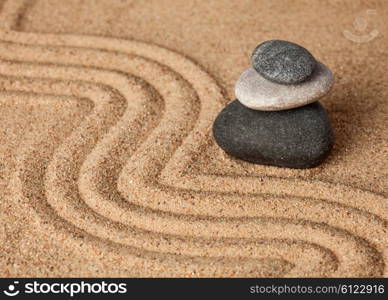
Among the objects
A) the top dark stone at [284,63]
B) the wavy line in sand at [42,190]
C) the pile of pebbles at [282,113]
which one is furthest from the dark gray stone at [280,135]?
the wavy line in sand at [42,190]

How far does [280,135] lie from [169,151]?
0.45 m

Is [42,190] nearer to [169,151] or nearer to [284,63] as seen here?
[169,151]

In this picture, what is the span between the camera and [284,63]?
2.42 metres

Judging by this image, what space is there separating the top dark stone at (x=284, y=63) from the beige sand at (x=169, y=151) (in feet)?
1.12

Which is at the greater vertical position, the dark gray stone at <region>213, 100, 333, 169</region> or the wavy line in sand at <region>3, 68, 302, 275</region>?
the dark gray stone at <region>213, 100, 333, 169</region>

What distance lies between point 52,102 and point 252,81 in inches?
34.9

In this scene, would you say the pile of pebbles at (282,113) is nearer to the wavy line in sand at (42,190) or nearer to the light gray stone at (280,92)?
the light gray stone at (280,92)

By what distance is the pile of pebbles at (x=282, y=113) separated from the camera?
7.94ft

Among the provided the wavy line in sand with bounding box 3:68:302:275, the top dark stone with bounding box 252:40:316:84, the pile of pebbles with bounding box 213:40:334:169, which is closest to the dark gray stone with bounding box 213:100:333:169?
the pile of pebbles with bounding box 213:40:334:169

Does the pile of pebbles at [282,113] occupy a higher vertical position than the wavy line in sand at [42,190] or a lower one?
higher

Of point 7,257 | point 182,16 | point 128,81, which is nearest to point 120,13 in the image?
point 182,16

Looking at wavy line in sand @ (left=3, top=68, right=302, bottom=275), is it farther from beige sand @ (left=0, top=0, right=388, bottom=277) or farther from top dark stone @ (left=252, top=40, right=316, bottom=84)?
top dark stone @ (left=252, top=40, right=316, bottom=84)

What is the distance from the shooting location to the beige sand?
223 cm

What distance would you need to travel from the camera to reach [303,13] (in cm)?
334
